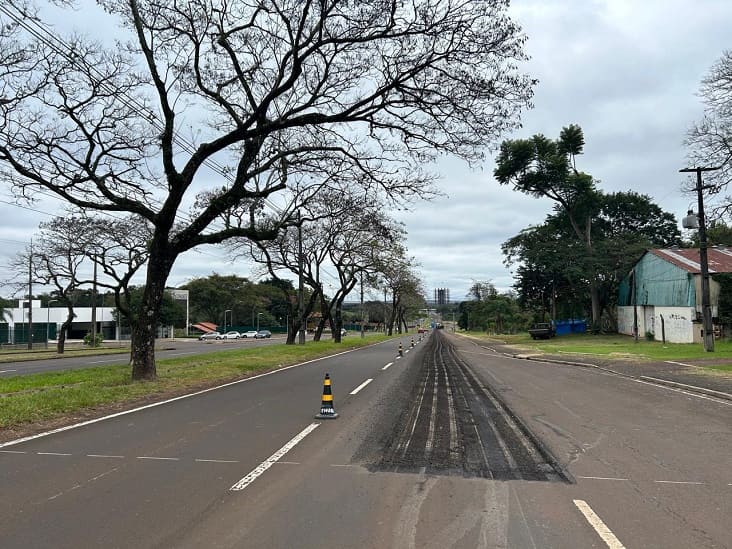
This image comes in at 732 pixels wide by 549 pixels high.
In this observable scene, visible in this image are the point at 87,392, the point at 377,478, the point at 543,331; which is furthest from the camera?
the point at 543,331

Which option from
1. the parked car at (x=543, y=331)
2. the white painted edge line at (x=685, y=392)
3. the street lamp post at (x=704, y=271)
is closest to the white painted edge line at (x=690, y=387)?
the white painted edge line at (x=685, y=392)

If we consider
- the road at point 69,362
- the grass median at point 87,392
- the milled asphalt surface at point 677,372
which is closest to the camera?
the grass median at point 87,392

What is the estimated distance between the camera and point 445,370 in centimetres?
2134

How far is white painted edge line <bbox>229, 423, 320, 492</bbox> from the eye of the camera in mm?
6039

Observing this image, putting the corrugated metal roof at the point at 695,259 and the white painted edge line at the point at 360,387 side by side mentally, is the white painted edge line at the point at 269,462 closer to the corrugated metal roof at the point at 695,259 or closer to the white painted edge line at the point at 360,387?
the white painted edge line at the point at 360,387

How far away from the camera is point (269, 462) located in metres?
6.97

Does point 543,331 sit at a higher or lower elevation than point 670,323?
lower

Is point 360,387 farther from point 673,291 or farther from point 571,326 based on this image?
point 571,326

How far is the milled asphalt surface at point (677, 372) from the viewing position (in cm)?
1440

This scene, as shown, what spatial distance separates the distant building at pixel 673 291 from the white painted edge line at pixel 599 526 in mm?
34906

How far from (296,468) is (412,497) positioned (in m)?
1.62

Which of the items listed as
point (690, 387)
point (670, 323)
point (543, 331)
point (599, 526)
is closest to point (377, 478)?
point (599, 526)

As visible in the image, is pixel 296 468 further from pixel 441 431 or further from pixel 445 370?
pixel 445 370

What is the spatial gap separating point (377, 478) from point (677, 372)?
15215 millimetres
